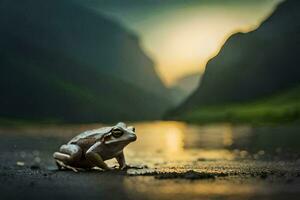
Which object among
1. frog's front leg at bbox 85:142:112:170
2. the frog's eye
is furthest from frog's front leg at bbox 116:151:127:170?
the frog's eye

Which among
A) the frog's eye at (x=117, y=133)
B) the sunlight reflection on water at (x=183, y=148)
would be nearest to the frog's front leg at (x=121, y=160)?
the frog's eye at (x=117, y=133)

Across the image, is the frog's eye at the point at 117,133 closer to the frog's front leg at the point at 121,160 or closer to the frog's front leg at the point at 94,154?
the frog's front leg at the point at 94,154

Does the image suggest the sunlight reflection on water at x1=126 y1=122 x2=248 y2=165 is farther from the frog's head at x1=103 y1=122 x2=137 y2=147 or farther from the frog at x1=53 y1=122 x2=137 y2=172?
the frog's head at x1=103 y1=122 x2=137 y2=147

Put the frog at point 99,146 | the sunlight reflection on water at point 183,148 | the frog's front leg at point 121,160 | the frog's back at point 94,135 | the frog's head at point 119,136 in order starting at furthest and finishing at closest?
the sunlight reflection on water at point 183,148 < the frog's front leg at point 121,160 < the frog's back at point 94,135 < the frog at point 99,146 < the frog's head at point 119,136

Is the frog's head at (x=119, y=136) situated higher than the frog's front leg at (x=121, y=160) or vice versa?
the frog's head at (x=119, y=136)

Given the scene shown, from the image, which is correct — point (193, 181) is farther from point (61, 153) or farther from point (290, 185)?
point (61, 153)

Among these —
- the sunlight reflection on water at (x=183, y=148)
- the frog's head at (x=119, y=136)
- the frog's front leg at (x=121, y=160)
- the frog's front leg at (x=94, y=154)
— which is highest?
the sunlight reflection on water at (x=183, y=148)

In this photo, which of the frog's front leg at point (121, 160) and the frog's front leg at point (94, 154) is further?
the frog's front leg at point (121, 160)

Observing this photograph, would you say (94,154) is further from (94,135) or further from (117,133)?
(117,133)

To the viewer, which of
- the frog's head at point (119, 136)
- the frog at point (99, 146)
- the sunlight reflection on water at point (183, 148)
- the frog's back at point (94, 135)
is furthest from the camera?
the sunlight reflection on water at point (183, 148)

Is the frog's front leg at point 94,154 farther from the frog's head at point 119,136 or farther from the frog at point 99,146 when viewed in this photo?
the frog's head at point 119,136
